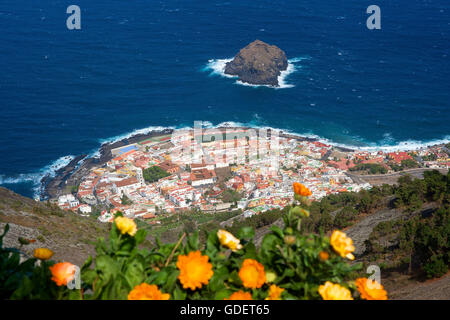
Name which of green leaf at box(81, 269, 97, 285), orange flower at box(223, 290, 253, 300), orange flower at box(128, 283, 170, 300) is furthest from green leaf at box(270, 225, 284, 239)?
green leaf at box(81, 269, 97, 285)

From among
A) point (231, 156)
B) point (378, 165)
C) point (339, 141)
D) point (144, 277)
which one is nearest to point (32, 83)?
point (231, 156)

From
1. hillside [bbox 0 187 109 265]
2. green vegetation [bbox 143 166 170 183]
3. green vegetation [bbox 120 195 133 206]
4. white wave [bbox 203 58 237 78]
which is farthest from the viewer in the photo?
white wave [bbox 203 58 237 78]

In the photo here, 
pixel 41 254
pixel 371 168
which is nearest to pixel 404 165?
pixel 371 168

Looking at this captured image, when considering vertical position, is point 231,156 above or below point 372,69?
below

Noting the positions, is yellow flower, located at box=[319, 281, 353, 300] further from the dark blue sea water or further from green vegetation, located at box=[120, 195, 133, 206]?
the dark blue sea water

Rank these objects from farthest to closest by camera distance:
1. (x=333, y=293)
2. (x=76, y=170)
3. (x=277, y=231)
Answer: (x=76, y=170) < (x=277, y=231) < (x=333, y=293)

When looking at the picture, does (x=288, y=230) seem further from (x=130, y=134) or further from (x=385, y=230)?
(x=130, y=134)
